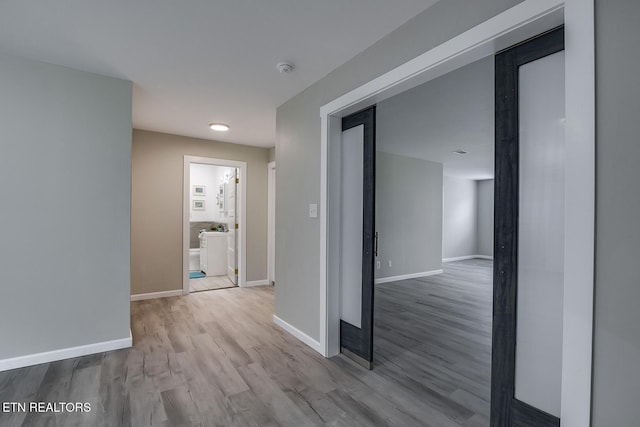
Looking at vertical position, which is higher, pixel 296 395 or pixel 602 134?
pixel 602 134

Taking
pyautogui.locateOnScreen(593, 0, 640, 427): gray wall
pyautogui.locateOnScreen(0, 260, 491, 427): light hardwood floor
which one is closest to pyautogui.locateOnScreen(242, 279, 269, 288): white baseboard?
pyautogui.locateOnScreen(0, 260, 491, 427): light hardwood floor

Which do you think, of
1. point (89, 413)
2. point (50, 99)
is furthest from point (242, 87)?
point (89, 413)

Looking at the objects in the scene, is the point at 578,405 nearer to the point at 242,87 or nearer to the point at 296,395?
the point at 296,395

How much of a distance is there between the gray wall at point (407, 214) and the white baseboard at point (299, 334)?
2.85m

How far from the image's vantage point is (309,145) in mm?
2877

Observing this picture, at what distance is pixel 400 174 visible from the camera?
6094 millimetres

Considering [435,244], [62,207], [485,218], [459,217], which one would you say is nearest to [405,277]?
[435,244]

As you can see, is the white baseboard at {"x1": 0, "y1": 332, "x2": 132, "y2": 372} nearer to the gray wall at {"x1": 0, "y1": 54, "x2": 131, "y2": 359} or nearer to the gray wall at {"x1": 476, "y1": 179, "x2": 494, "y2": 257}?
the gray wall at {"x1": 0, "y1": 54, "x2": 131, "y2": 359}

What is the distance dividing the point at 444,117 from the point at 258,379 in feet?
11.9

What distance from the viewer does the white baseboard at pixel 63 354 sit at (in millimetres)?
2320

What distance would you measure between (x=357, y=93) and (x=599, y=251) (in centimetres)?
180

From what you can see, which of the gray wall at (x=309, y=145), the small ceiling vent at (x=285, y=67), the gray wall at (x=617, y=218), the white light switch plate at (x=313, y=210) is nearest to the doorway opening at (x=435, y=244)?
the gray wall at (x=309, y=145)

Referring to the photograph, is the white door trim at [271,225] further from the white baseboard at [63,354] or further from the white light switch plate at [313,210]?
the white baseboard at [63,354]

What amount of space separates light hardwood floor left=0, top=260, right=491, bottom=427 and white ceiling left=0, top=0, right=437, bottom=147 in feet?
8.44
